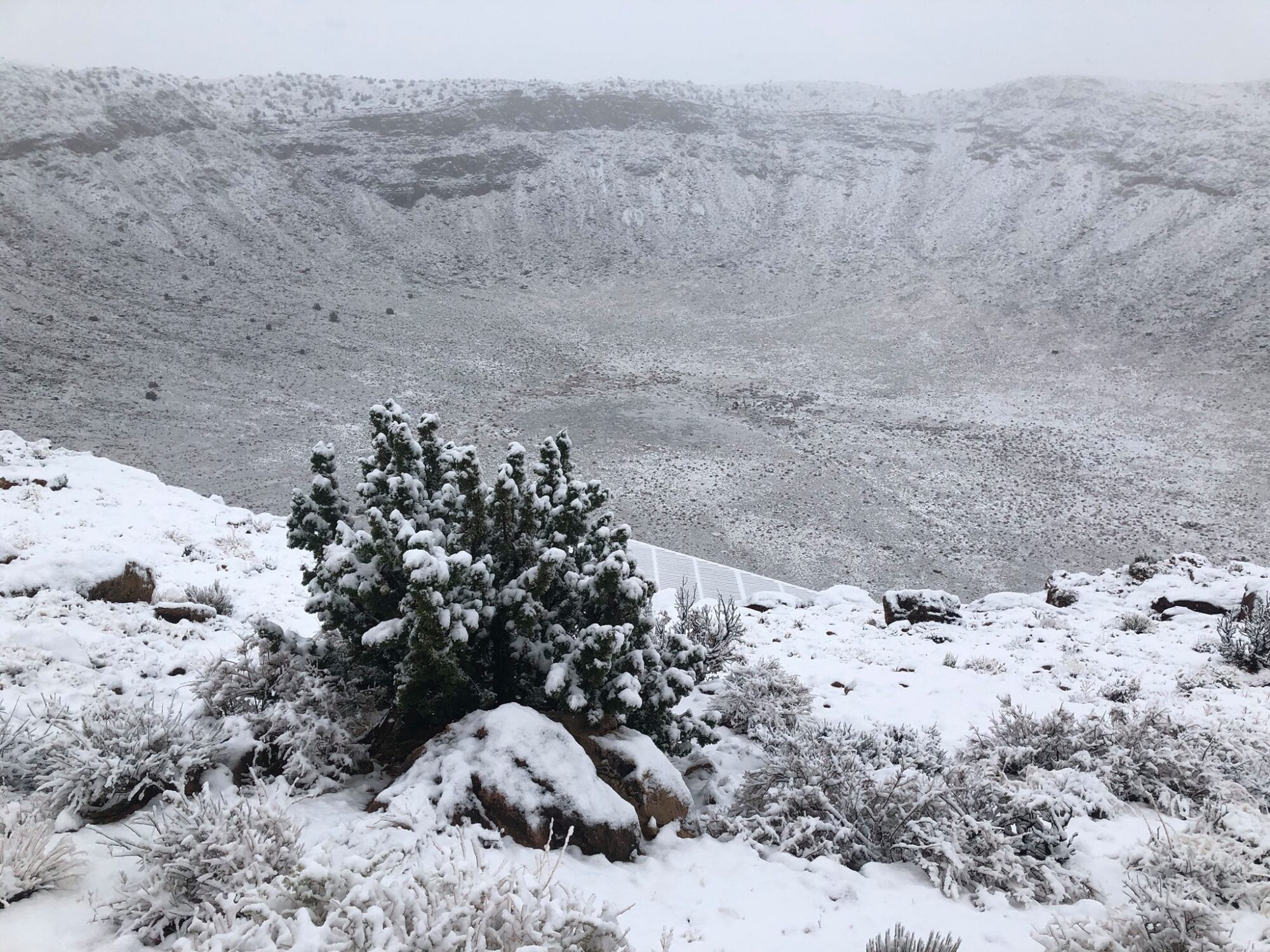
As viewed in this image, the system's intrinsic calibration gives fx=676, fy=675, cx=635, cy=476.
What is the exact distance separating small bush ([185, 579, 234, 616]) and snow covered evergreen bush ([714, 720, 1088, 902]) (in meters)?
5.41

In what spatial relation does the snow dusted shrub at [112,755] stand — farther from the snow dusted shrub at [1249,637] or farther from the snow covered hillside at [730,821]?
the snow dusted shrub at [1249,637]

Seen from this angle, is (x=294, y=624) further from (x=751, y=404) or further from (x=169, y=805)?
(x=751, y=404)

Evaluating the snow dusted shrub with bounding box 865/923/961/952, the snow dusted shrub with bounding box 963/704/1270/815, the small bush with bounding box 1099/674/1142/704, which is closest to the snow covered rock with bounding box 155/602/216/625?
the snow dusted shrub with bounding box 865/923/961/952

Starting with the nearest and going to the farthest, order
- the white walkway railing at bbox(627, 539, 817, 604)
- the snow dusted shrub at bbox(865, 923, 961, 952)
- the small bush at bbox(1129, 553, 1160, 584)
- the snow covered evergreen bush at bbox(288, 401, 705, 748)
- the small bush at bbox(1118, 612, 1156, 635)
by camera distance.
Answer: the snow dusted shrub at bbox(865, 923, 961, 952)
the snow covered evergreen bush at bbox(288, 401, 705, 748)
the small bush at bbox(1118, 612, 1156, 635)
the small bush at bbox(1129, 553, 1160, 584)
the white walkway railing at bbox(627, 539, 817, 604)

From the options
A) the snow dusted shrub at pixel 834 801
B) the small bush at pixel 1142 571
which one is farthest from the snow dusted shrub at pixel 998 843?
the small bush at pixel 1142 571

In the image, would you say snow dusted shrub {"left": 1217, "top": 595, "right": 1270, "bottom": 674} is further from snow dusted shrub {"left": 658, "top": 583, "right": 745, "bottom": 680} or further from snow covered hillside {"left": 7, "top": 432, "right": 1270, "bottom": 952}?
snow dusted shrub {"left": 658, "top": 583, "right": 745, "bottom": 680}

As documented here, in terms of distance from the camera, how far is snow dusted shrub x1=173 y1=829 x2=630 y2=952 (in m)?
2.28

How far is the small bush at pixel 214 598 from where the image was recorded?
6.71m

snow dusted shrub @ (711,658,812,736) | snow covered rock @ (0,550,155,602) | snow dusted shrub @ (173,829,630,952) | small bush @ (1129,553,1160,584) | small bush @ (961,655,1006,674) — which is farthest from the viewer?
small bush @ (1129,553,1160,584)

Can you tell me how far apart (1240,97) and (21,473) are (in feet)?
252

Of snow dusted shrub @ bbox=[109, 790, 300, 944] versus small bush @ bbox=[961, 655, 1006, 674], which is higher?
snow dusted shrub @ bbox=[109, 790, 300, 944]

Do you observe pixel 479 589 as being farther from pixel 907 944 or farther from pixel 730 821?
pixel 907 944

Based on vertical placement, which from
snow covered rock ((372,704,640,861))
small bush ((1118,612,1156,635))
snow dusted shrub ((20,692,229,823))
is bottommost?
small bush ((1118,612,1156,635))

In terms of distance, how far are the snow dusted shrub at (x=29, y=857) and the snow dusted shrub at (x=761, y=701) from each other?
12.9 feet
